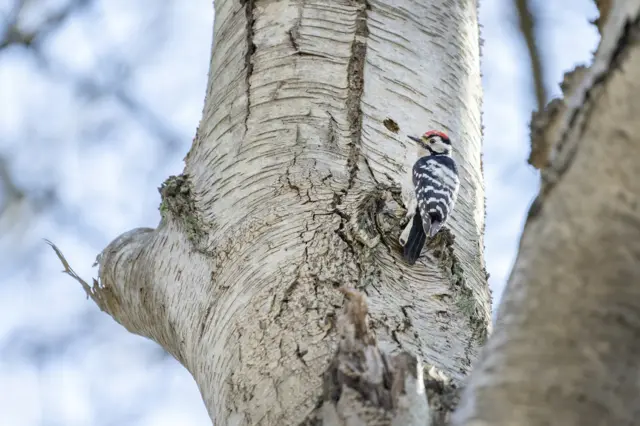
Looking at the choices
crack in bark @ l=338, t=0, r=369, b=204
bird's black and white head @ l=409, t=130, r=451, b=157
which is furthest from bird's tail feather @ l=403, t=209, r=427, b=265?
bird's black and white head @ l=409, t=130, r=451, b=157

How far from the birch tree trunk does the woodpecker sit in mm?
34

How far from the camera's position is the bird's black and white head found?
2.33 meters

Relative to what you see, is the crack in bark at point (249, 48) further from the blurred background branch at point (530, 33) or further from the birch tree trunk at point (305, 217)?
the blurred background branch at point (530, 33)

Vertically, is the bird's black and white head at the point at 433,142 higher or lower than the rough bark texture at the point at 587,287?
higher

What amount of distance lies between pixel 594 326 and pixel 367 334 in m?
0.43

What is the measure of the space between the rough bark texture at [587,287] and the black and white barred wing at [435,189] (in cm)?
110

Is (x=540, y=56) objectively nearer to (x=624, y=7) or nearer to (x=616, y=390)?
(x=624, y=7)

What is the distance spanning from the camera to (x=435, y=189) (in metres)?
2.89

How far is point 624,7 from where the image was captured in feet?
2.81

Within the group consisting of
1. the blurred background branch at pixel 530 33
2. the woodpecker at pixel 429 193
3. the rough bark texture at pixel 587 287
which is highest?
the woodpecker at pixel 429 193

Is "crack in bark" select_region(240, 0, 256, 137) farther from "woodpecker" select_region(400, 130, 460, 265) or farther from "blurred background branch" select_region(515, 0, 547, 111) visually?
"blurred background branch" select_region(515, 0, 547, 111)

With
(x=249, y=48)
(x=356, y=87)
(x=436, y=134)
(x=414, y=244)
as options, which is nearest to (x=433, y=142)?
(x=436, y=134)

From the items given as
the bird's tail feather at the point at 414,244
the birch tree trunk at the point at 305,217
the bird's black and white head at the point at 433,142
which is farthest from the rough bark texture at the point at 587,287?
the bird's black and white head at the point at 433,142

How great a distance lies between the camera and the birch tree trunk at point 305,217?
153 centimetres
